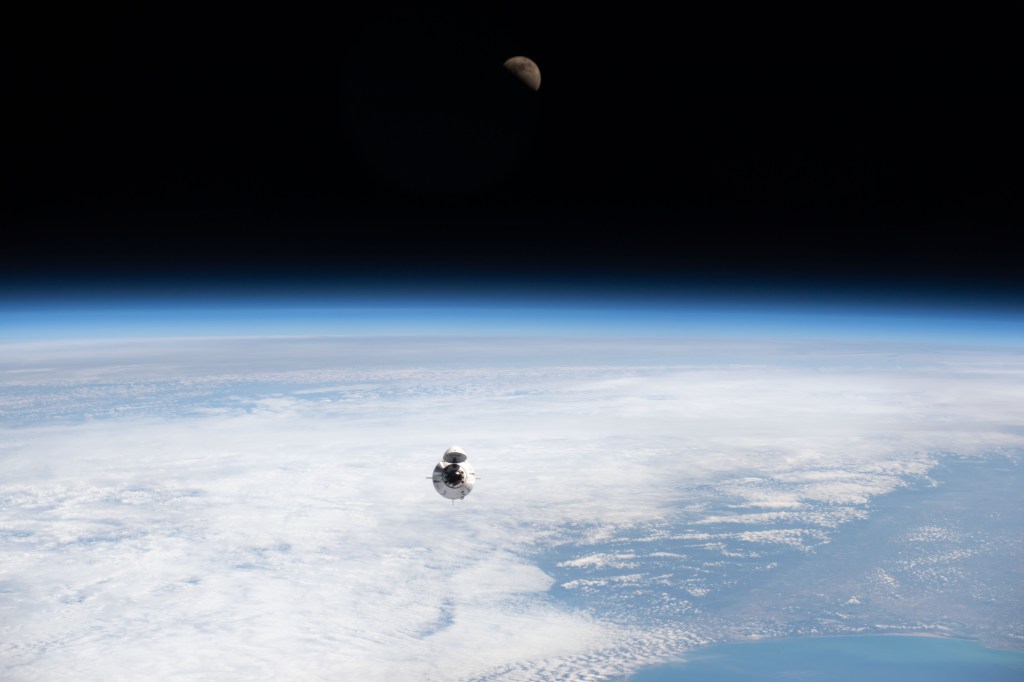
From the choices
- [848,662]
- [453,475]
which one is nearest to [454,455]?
[453,475]

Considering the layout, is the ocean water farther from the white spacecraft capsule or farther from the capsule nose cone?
the capsule nose cone

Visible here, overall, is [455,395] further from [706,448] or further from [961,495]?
[961,495]

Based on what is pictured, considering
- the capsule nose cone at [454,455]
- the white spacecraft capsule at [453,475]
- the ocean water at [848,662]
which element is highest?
the capsule nose cone at [454,455]

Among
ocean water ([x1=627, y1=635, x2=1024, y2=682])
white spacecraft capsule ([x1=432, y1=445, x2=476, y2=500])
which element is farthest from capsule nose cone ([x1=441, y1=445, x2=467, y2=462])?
ocean water ([x1=627, y1=635, x2=1024, y2=682])

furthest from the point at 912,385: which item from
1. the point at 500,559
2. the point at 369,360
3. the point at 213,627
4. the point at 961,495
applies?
the point at 213,627

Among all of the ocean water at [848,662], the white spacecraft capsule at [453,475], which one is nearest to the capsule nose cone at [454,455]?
the white spacecraft capsule at [453,475]

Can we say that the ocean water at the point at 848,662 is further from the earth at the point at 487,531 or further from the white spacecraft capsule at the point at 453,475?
the white spacecraft capsule at the point at 453,475
